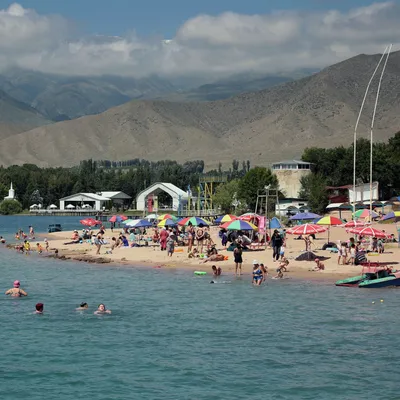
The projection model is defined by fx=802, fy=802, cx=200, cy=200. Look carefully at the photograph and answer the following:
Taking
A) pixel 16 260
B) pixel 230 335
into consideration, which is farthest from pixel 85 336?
pixel 16 260

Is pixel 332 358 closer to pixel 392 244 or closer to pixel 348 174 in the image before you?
pixel 392 244

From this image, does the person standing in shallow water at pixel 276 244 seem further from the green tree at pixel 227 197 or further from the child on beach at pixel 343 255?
the green tree at pixel 227 197

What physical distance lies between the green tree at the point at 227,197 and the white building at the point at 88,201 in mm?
46172

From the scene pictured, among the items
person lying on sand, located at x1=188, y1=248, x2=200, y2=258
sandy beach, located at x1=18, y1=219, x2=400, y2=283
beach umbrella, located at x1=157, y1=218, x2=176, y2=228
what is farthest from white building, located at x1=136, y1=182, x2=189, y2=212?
person lying on sand, located at x1=188, y1=248, x2=200, y2=258

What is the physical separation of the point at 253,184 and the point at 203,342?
83.7 m

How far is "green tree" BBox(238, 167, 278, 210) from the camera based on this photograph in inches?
4215

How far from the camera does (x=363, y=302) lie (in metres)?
31.2

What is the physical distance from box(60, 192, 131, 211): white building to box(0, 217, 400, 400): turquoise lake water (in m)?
129

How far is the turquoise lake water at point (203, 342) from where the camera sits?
20.1m

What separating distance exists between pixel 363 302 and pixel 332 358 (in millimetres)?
8906

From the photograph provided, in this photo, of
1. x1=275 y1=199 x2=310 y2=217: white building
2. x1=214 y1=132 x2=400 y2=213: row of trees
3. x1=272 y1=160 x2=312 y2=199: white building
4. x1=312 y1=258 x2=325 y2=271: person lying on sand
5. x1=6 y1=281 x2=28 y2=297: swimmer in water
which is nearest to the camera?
x1=6 y1=281 x2=28 y2=297: swimmer in water

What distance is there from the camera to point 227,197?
121375 mm

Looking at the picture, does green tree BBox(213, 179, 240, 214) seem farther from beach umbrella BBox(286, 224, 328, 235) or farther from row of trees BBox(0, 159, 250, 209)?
beach umbrella BBox(286, 224, 328, 235)

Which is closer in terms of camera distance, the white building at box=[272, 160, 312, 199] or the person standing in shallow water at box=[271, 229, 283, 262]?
the person standing in shallow water at box=[271, 229, 283, 262]
